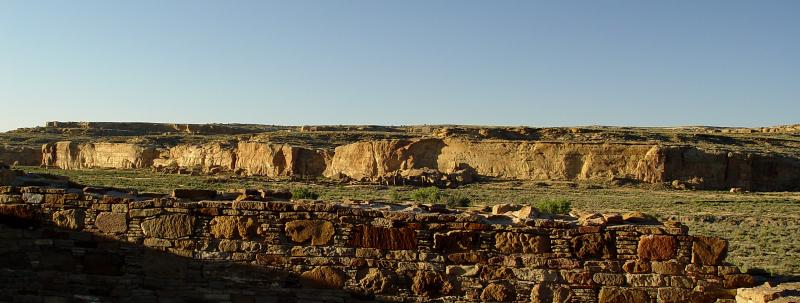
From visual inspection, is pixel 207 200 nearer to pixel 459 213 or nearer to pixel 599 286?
pixel 459 213

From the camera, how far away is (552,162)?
39656mm

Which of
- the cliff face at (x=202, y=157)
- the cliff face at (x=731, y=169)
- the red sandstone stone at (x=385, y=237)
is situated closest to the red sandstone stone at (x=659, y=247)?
the red sandstone stone at (x=385, y=237)

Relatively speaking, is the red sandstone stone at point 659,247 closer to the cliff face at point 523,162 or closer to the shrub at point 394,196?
the shrub at point 394,196

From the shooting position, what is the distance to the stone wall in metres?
5.76

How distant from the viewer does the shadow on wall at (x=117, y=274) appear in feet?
19.9

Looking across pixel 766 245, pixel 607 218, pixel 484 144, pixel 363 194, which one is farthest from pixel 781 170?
pixel 607 218

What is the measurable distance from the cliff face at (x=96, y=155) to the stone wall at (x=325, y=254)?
44.8 metres

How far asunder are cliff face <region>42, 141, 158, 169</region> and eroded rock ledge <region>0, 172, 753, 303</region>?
44770 mm

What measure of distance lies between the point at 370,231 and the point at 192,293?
1.65 metres

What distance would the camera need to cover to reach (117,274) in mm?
6258

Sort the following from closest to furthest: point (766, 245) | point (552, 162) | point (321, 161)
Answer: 1. point (766, 245)
2. point (552, 162)
3. point (321, 161)

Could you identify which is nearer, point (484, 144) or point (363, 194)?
point (363, 194)

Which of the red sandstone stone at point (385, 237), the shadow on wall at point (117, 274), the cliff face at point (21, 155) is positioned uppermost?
the red sandstone stone at point (385, 237)

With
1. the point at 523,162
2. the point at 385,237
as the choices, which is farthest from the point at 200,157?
the point at 385,237
